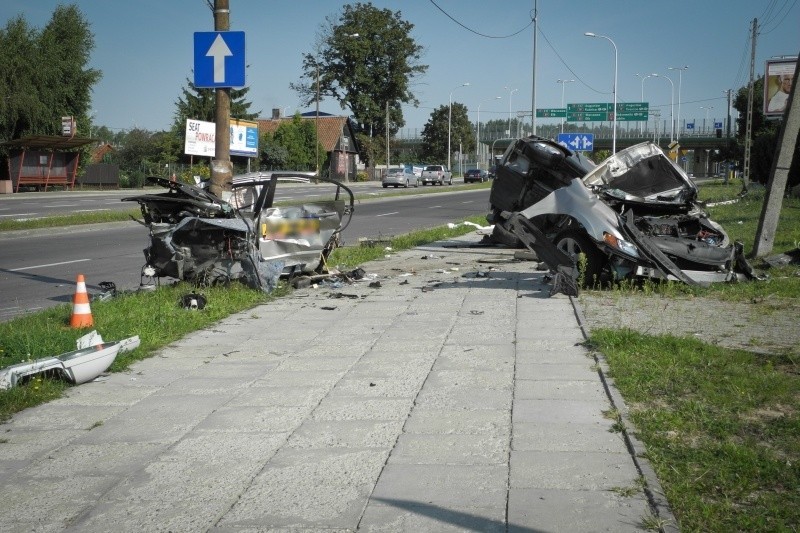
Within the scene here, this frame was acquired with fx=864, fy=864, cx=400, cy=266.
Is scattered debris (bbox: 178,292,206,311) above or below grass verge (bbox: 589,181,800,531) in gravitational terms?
above

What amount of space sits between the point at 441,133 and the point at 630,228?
110 metres

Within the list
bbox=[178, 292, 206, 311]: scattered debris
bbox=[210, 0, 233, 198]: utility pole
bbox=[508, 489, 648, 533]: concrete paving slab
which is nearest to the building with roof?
bbox=[210, 0, 233, 198]: utility pole

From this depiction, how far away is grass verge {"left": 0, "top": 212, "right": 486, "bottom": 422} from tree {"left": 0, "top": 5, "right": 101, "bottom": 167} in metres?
49.1

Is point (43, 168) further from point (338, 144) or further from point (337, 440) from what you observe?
point (337, 440)

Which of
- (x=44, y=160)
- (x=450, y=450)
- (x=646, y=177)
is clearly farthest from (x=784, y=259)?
(x=44, y=160)

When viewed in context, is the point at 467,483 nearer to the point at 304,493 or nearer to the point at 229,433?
the point at 304,493

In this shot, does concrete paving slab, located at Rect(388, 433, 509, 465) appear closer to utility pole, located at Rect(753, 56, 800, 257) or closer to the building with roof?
utility pole, located at Rect(753, 56, 800, 257)

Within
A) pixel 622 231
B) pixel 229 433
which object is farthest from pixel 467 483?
pixel 622 231

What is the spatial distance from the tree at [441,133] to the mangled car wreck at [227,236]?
10656 cm

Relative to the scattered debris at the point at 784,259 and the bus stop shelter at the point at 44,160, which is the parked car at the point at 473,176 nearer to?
the bus stop shelter at the point at 44,160

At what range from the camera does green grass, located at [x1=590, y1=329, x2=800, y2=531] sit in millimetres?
4039

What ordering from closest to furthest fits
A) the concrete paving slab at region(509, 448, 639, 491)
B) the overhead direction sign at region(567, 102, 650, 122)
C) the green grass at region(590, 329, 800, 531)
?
1. the green grass at region(590, 329, 800, 531)
2. the concrete paving slab at region(509, 448, 639, 491)
3. the overhead direction sign at region(567, 102, 650, 122)

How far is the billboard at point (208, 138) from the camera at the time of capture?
40.9 m

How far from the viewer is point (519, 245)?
1739cm
